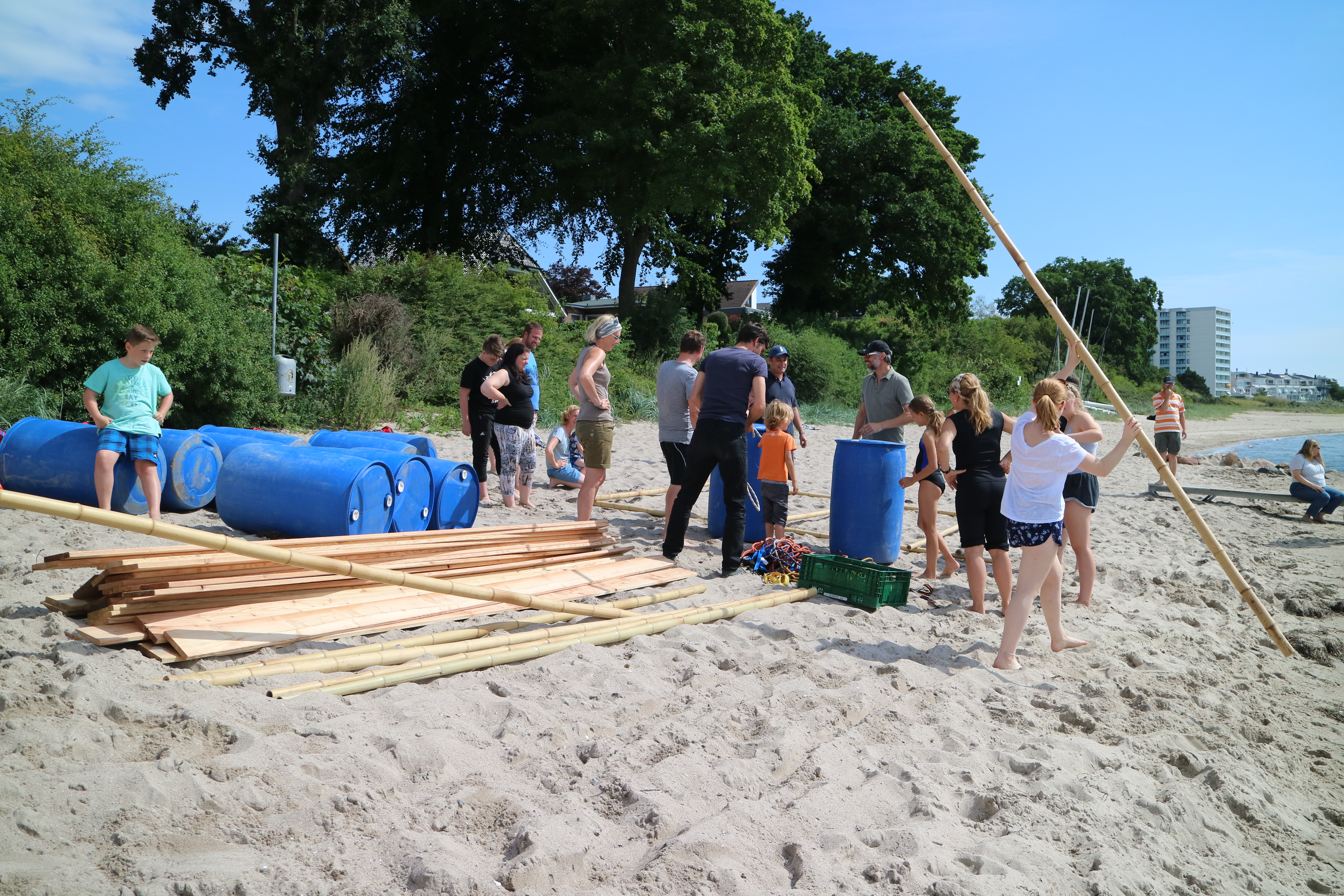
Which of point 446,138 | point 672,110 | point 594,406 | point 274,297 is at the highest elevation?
point 672,110

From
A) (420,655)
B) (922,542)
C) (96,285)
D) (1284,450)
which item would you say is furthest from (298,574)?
(1284,450)

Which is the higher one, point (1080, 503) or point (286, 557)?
point (1080, 503)

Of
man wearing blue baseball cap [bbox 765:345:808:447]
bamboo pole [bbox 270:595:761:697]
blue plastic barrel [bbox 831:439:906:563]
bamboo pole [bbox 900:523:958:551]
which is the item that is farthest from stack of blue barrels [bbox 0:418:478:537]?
bamboo pole [bbox 900:523:958:551]

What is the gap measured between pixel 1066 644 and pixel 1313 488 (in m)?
9.74

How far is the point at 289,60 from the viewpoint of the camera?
21438 mm

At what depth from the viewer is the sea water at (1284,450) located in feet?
105

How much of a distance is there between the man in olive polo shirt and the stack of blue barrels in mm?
3702

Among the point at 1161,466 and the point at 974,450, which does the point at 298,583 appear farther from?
the point at 1161,466

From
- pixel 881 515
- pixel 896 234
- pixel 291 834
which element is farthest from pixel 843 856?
pixel 896 234

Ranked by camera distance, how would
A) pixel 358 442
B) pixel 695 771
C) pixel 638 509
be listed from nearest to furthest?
pixel 695 771 < pixel 358 442 < pixel 638 509

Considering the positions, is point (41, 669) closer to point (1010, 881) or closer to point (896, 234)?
point (1010, 881)

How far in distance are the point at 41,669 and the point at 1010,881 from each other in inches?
157

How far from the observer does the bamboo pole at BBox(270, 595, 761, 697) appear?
3.92 metres

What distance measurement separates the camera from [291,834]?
270cm
